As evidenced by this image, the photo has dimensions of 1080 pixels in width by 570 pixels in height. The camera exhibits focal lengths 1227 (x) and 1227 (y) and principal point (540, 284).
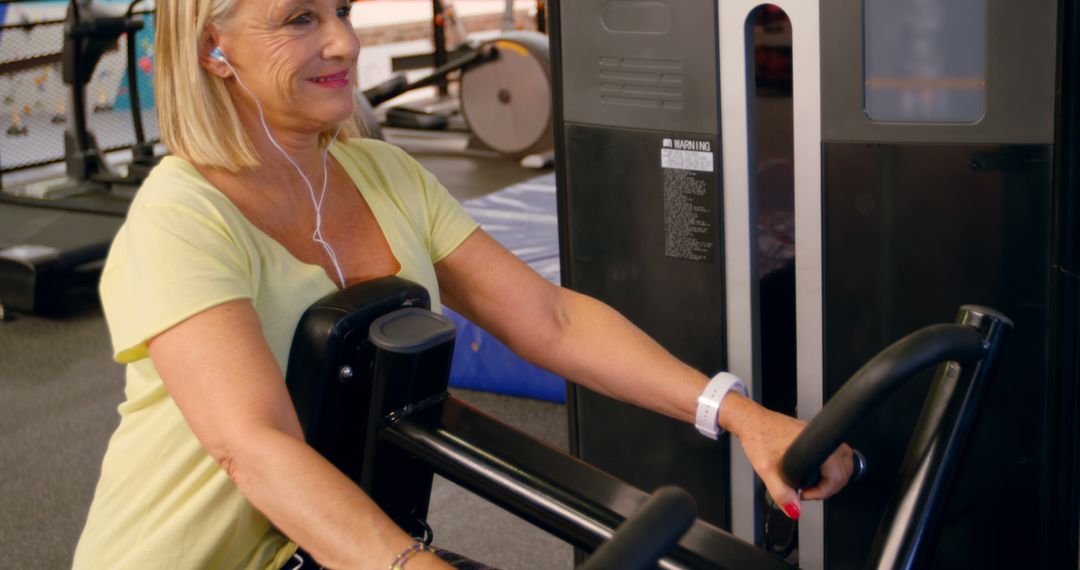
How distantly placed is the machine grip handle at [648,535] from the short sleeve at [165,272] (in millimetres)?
593

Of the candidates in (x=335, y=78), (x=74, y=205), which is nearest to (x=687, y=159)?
(x=335, y=78)

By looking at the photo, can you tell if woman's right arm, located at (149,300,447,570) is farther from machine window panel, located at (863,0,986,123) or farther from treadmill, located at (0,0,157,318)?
treadmill, located at (0,0,157,318)

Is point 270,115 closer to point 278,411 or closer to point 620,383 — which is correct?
point 278,411

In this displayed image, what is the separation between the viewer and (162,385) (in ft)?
4.47

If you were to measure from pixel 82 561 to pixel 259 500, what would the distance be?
1.11ft

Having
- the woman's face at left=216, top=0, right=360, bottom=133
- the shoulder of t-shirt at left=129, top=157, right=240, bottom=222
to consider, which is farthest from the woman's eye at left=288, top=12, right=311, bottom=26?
the shoulder of t-shirt at left=129, top=157, right=240, bottom=222

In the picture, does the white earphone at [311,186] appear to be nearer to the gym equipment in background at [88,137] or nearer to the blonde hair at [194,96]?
the blonde hair at [194,96]

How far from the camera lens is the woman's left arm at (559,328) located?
155 cm

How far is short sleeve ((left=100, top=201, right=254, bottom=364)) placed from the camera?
4.17 ft

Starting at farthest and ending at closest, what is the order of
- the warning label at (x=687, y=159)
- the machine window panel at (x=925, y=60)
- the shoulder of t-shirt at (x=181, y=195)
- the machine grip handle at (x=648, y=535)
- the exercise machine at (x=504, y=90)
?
the exercise machine at (x=504, y=90) < the warning label at (x=687, y=159) < the machine window panel at (x=925, y=60) < the shoulder of t-shirt at (x=181, y=195) < the machine grip handle at (x=648, y=535)

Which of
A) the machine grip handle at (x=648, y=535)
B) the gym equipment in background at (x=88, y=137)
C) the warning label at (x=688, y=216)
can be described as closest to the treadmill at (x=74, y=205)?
the gym equipment in background at (x=88, y=137)

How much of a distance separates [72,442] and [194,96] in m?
2.13

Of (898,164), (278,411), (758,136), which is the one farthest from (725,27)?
(278,411)

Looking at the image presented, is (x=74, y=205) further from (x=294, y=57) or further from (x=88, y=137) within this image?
(x=294, y=57)
